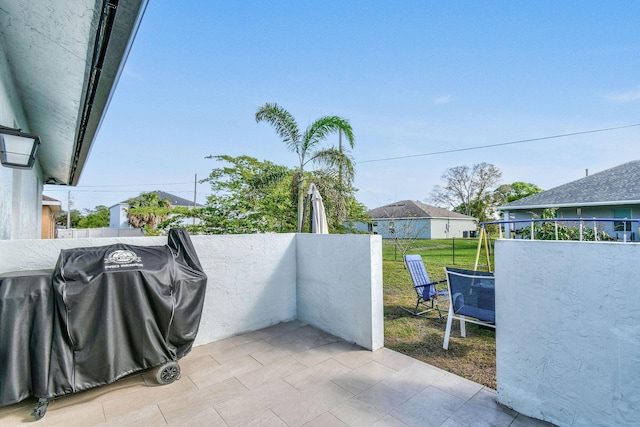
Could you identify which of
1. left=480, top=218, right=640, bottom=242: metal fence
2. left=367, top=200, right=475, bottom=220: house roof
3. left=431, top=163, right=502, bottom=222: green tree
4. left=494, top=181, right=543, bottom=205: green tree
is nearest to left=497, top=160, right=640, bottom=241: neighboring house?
left=480, top=218, right=640, bottom=242: metal fence

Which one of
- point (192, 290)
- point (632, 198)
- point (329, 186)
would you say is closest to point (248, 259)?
point (192, 290)

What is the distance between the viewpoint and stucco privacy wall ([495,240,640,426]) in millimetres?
2031

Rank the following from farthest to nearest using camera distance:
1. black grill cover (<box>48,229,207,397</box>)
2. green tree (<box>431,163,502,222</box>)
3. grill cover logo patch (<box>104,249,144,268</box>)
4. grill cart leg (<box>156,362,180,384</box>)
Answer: green tree (<box>431,163,502,222</box>) < grill cart leg (<box>156,362,180,384</box>) < grill cover logo patch (<box>104,249,144,268</box>) < black grill cover (<box>48,229,207,397</box>)

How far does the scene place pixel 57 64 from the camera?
301 centimetres

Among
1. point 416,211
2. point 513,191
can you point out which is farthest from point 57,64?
point 513,191

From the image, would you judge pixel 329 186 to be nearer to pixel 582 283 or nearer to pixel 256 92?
pixel 256 92

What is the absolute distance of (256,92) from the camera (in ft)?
30.9

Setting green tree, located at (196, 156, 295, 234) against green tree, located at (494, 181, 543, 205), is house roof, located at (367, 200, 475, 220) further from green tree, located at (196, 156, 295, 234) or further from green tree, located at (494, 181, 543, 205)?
green tree, located at (196, 156, 295, 234)

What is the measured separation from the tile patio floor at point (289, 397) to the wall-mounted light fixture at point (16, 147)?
8.07 feet

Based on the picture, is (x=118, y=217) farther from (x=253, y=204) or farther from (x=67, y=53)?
(x=67, y=53)

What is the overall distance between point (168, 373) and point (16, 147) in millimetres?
2876

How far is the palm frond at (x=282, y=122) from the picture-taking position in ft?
27.0

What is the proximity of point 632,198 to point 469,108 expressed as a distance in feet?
30.6

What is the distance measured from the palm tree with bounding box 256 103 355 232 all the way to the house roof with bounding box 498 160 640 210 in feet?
47.6
